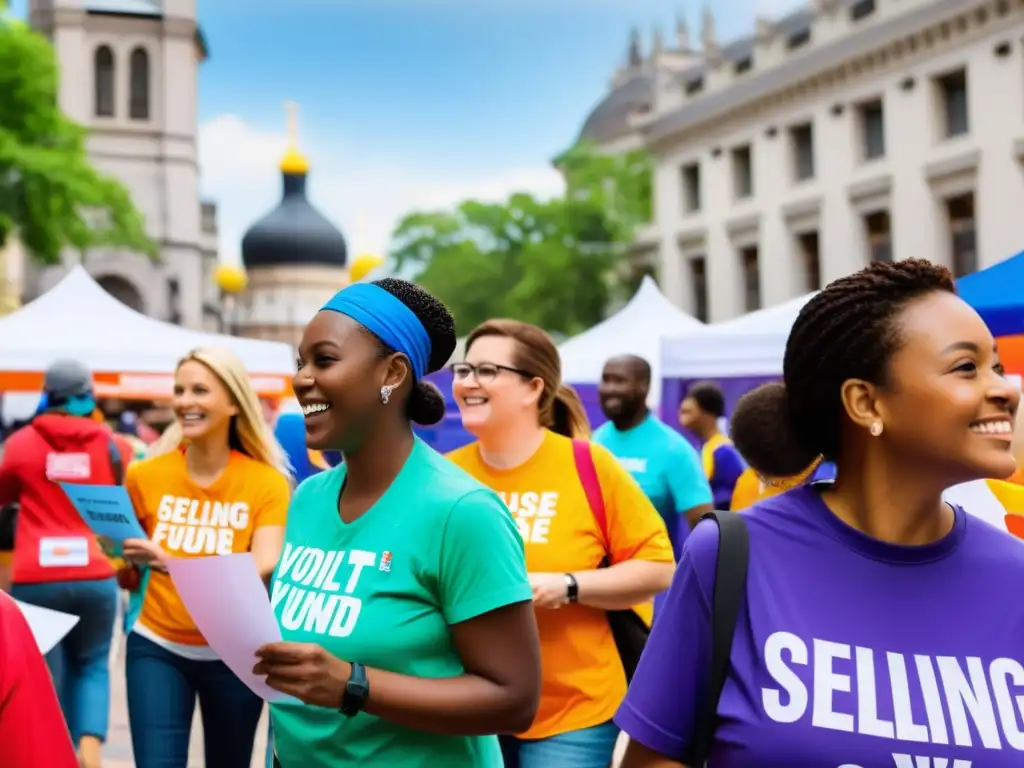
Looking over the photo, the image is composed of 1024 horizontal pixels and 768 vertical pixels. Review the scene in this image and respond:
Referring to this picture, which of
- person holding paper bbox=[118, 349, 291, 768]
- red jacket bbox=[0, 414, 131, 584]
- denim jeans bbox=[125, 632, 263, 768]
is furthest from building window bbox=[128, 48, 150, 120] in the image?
denim jeans bbox=[125, 632, 263, 768]

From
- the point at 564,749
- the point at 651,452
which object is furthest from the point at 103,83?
the point at 564,749

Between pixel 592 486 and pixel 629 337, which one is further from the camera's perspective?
pixel 629 337

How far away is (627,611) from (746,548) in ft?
6.90

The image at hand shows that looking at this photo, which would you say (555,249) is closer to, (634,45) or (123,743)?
(123,743)

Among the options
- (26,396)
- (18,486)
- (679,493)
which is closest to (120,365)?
(18,486)

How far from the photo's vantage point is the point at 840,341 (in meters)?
2.08

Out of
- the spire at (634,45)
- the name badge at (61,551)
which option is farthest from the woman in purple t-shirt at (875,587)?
the spire at (634,45)

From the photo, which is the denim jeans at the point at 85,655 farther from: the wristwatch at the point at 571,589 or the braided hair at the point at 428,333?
the braided hair at the point at 428,333

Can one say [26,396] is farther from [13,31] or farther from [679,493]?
[679,493]

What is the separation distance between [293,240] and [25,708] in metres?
74.2

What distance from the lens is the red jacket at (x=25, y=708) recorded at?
5.78ft

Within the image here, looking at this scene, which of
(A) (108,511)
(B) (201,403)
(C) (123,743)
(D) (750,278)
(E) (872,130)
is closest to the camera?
(A) (108,511)

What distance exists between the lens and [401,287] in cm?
284

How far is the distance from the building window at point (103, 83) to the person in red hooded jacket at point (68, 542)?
56687 mm
